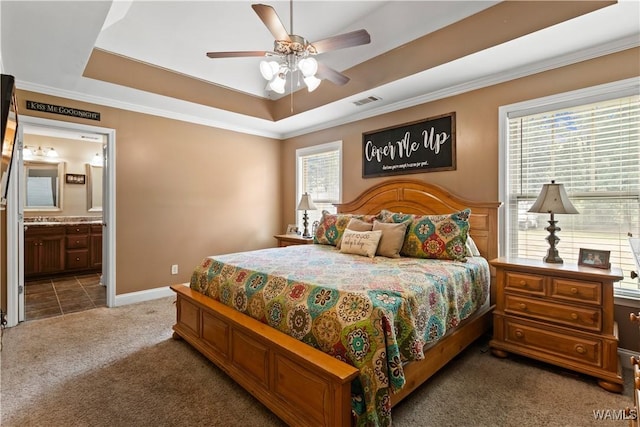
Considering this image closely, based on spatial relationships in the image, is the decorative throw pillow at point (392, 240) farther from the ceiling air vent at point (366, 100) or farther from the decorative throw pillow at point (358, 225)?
the ceiling air vent at point (366, 100)

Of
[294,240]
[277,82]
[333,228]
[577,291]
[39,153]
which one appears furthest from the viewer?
[39,153]

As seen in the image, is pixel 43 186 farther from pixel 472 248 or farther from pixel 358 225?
pixel 472 248

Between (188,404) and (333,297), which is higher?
(333,297)

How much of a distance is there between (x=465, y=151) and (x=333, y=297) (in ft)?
7.90

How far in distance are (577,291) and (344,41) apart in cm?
242

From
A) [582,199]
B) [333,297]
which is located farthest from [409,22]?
[333,297]

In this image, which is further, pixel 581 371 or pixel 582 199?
pixel 582 199

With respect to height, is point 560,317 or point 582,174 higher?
point 582,174

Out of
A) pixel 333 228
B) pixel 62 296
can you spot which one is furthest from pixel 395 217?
pixel 62 296

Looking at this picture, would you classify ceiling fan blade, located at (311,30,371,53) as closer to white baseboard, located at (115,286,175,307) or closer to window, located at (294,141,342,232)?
window, located at (294,141,342,232)

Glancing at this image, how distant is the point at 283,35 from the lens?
7.16ft

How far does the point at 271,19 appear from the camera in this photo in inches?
79.7

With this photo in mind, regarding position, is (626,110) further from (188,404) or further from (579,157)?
(188,404)

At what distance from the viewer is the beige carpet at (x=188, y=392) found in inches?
69.4
